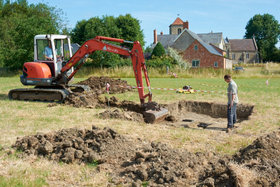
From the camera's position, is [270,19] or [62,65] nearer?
[62,65]

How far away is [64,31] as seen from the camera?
1804 inches

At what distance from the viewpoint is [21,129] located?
7379 millimetres

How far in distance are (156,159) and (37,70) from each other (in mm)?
8992

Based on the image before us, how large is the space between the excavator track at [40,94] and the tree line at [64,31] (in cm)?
1981

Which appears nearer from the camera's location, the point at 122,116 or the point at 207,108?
the point at 122,116

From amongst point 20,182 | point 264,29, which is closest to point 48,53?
point 20,182

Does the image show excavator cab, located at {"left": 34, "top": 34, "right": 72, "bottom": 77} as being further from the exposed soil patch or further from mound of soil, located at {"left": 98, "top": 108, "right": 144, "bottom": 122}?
the exposed soil patch

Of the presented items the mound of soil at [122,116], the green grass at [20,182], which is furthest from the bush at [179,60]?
the green grass at [20,182]

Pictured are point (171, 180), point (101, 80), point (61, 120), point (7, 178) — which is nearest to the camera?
point (171, 180)

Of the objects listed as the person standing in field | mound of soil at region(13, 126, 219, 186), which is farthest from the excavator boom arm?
mound of soil at region(13, 126, 219, 186)

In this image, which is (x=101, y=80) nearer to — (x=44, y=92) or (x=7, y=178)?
(x=44, y=92)

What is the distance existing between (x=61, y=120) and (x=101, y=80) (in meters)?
8.54

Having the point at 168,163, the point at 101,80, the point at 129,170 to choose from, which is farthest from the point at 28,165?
the point at 101,80

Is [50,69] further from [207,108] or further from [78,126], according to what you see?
[207,108]
